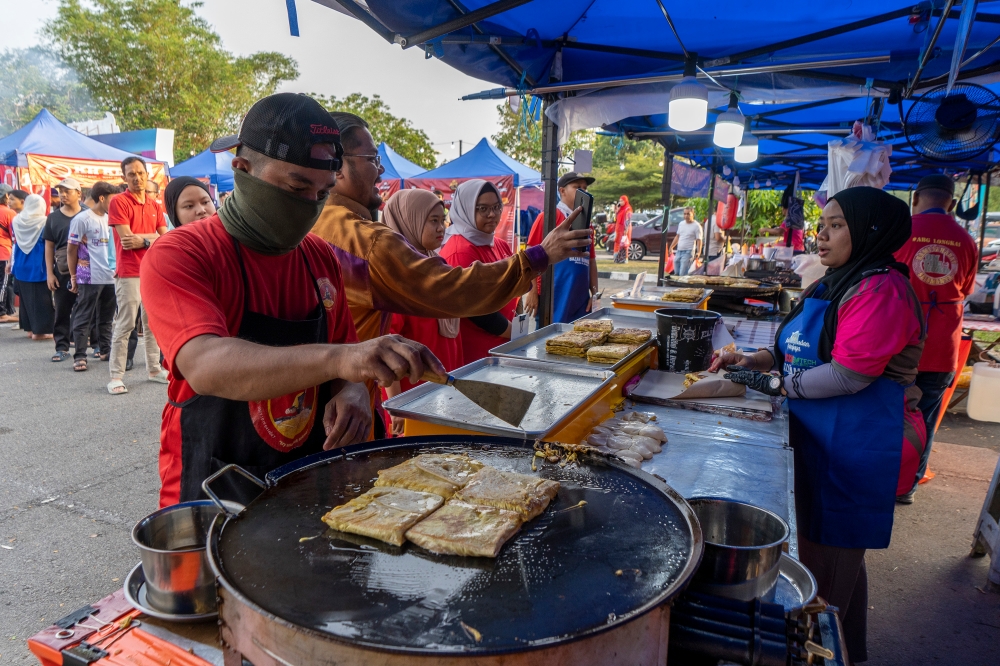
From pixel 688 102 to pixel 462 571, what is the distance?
16.2 ft

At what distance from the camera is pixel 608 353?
3023 mm

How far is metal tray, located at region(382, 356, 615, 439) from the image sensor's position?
2.01 meters

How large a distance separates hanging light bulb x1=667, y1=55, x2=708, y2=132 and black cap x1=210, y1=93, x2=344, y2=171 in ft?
13.8

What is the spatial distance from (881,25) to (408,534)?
5349 mm

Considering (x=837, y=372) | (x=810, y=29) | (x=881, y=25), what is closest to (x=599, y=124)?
(x=810, y=29)

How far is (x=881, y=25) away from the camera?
4.54 m

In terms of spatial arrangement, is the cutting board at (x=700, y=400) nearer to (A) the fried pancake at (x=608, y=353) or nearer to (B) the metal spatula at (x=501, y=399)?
(A) the fried pancake at (x=608, y=353)

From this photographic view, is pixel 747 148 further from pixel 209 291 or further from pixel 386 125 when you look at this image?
pixel 386 125

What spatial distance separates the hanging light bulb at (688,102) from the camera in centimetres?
505

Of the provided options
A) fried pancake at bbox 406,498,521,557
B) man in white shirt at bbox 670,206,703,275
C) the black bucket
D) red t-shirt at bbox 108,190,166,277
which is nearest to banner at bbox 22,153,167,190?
red t-shirt at bbox 108,190,166,277

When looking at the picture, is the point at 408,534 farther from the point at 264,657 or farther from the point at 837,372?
the point at 837,372

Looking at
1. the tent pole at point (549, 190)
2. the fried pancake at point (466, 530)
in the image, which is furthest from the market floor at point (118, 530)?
the tent pole at point (549, 190)

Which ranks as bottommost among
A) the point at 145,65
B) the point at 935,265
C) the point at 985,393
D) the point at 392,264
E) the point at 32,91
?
the point at 985,393

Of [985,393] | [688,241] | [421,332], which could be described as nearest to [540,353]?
[421,332]
